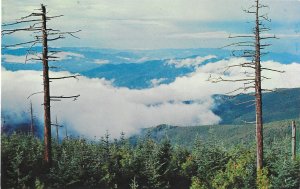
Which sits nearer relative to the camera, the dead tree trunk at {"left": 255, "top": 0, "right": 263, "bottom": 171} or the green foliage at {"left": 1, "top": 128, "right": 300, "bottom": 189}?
the green foliage at {"left": 1, "top": 128, "right": 300, "bottom": 189}

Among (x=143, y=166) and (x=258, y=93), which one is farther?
(x=258, y=93)

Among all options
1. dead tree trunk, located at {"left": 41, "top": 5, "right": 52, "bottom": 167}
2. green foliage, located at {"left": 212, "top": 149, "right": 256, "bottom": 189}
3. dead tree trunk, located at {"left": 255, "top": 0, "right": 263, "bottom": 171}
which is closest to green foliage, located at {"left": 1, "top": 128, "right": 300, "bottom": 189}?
green foliage, located at {"left": 212, "top": 149, "right": 256, "bottom": 189}

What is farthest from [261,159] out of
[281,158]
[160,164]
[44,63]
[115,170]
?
[44,63]

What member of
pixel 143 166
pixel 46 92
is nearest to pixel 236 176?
pixel 143 166

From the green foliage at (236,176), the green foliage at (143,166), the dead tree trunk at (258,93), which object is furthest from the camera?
the dead tree trunk at (258,93)

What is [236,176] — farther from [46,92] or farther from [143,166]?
[46,92]

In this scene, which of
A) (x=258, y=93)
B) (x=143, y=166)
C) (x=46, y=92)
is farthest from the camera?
(x=258, y=93)

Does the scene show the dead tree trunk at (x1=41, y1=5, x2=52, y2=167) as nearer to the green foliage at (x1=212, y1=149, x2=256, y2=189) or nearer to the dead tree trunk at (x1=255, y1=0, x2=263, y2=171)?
the green foliage at (x1=212, y1=149, x2=256, y2=189)

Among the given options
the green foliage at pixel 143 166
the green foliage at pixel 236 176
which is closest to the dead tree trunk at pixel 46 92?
the green foliage at pixel 143 166

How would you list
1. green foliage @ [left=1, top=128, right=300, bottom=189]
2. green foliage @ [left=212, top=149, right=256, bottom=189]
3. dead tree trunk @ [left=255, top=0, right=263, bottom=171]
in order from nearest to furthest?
green foliage @ [left=1, top=128, right=300, bottom=189]
green foliage @ [left=212, top=149, right=256, bottom=189]
dead tree trunk @ [left=255, top=0, right=263, bottom=171]

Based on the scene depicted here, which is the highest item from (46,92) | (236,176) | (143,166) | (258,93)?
(46,92)

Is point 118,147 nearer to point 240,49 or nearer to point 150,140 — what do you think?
point 150,140

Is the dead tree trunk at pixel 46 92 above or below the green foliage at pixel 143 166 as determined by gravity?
above

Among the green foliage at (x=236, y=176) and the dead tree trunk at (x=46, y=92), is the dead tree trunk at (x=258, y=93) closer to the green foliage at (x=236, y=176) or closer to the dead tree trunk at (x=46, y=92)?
the green foliage at (x=236, y=176)
